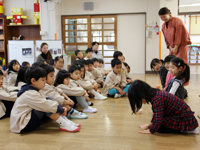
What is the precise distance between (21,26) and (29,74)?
19.1ft

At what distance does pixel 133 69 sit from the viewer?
7.28 metres

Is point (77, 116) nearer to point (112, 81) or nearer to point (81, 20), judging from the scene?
point (112, 81)

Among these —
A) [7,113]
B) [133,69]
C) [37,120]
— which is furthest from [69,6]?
[37,120]

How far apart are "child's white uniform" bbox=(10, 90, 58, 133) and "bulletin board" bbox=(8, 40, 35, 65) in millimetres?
4268

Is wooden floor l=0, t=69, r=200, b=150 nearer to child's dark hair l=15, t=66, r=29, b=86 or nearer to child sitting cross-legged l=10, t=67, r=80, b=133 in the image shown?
child sitting cross-legged l=10, t=67, r=80, b=133

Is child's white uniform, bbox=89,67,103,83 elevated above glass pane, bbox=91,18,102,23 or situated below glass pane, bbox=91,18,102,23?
below

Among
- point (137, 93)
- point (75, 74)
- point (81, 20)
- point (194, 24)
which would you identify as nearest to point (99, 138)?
point (137, 93)

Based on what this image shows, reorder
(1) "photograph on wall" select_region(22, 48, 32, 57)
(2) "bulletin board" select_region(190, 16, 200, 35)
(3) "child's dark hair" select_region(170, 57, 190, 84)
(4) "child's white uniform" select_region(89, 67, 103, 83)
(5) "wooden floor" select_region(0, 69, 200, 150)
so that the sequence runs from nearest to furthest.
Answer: (5) "wooden floor" select_region(0, 69, 200, 150), (3) "child's dark hair" select_region(170, 57, 190, 84), (4) "child's white uniform" select_region(89, 67, 103, 83), (1) "photograph on wall" select_region(22, 48, 32, 57), (2) "bulletin board" select_region(190, 16, 200, 35)

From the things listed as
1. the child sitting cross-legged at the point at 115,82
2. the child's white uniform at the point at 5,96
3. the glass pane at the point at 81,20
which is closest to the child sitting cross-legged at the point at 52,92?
the child's white uniform at the point at 5,96

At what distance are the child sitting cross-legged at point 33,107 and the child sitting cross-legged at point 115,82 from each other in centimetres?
161

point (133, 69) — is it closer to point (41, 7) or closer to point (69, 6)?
point (69, 6)

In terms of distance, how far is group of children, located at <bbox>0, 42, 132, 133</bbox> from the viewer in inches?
75.9

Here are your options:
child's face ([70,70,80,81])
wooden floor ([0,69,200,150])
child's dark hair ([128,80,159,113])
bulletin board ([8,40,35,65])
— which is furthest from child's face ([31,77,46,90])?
bulletin board ([8,40,35,65])

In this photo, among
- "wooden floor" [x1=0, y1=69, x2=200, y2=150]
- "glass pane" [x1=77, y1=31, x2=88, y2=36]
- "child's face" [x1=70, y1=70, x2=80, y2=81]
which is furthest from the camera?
"glass pane" [x1=77, y1=31, x2=88, y2=36]
